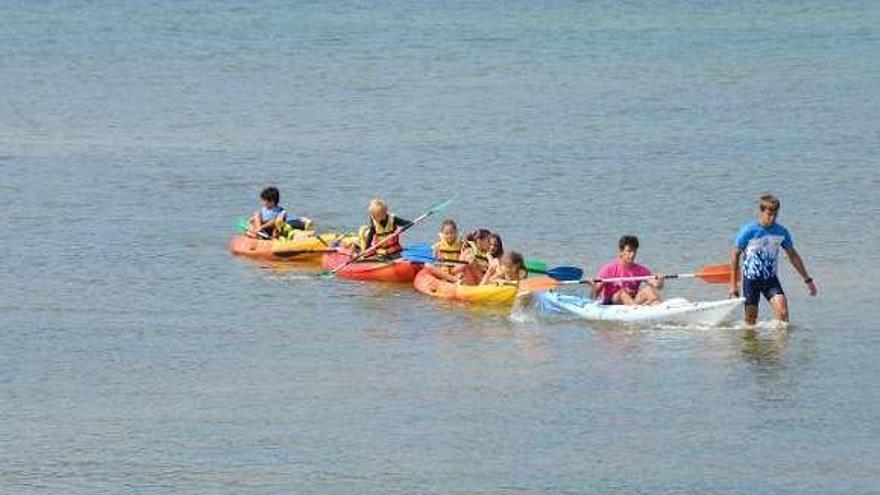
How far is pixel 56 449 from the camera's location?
2150 centimetres

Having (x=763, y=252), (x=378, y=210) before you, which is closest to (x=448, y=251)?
(x=378, y=210)

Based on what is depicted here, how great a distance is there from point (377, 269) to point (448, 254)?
Result: 1414mm

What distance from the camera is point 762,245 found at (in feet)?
80.2

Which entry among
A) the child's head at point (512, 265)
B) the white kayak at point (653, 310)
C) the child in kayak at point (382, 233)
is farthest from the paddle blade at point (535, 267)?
the child in kayak at point (382, 233)

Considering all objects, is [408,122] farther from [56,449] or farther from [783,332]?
[56,449]

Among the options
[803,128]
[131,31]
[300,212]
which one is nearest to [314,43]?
[131,31]

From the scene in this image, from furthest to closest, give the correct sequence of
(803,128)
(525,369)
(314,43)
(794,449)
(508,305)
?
(314,43) → (803,128) → (508,305) → (525,369) → (794,449)

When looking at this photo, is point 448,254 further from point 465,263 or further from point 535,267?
point 535,267

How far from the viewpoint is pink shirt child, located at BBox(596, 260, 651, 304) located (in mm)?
26203

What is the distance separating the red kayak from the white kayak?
2937 millimetres

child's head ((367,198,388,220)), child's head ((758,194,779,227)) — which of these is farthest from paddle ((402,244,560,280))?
child's head ((758,194,779,227))

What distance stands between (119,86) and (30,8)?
56.5 ft

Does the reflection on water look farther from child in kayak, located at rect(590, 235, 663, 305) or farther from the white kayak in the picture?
child in kayak, located at rect(590, 235, 663, 305)

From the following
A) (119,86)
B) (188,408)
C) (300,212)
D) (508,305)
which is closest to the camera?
(188,408)
